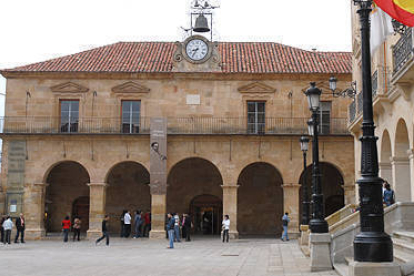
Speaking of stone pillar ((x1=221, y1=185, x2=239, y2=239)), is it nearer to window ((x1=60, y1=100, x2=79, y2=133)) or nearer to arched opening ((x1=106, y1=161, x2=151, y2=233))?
arched opening ((x1=106, y1=161, x2=151, y2=233))

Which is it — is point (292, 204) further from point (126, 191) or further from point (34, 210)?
point (34, 210)

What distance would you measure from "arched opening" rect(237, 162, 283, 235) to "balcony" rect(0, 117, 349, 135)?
3.49 metres

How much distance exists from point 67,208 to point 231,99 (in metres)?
11.8

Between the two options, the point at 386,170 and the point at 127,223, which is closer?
the point at 386,170

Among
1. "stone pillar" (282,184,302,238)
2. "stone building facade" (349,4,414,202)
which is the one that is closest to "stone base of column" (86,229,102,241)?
"stone pillar" (282,184,302,238)

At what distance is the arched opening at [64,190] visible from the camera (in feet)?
110

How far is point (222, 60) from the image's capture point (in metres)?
32.4

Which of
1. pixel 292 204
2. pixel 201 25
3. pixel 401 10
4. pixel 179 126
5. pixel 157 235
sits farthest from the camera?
pixel 201 25

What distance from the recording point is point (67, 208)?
3359 cm

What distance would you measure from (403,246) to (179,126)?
20.2 m

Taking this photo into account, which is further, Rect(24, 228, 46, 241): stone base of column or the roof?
the roof

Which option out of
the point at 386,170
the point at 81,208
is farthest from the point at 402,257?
the point at 81,208

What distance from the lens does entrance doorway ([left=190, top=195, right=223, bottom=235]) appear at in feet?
111

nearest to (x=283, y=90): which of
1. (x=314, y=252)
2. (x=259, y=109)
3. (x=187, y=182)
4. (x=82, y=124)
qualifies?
(x=259, y=109)
